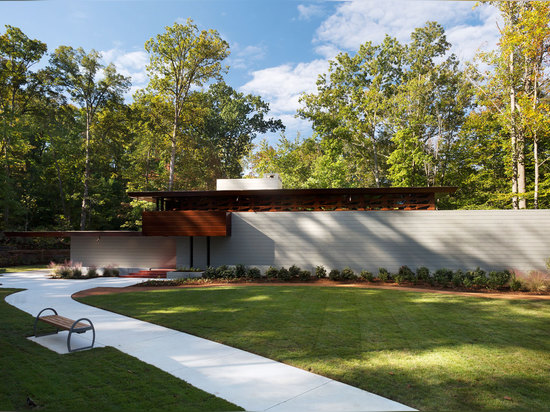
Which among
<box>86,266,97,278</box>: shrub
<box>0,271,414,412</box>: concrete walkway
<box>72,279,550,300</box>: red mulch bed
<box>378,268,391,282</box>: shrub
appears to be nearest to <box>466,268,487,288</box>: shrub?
<box>72,279,550,300</box>: red mulch bed

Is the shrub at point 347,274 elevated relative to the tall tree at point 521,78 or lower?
lower

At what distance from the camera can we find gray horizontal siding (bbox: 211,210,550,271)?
15898 millimetres

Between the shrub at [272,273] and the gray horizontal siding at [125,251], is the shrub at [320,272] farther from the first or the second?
the gray horizontal siding at [125,251]

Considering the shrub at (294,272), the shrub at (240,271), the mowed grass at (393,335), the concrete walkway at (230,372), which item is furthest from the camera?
the shrub at (240,271)

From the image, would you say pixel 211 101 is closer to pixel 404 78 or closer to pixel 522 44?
pixel 404 78

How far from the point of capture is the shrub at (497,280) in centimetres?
1420

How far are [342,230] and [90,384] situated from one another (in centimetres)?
1428

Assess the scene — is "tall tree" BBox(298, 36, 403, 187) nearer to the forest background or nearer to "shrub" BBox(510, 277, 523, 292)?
the forest background

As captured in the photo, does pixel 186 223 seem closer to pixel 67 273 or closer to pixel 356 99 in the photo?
pixel 67 273

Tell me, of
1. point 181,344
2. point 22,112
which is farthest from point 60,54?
point 181,344

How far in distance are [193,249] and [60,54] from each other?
25940mm

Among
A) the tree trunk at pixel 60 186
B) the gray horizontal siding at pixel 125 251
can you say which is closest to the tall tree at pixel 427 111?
the gray horizontal siding at pixel 125 251

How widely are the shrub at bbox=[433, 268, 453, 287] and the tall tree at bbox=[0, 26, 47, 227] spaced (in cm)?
3348

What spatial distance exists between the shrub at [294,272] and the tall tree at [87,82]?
75.2 ft
